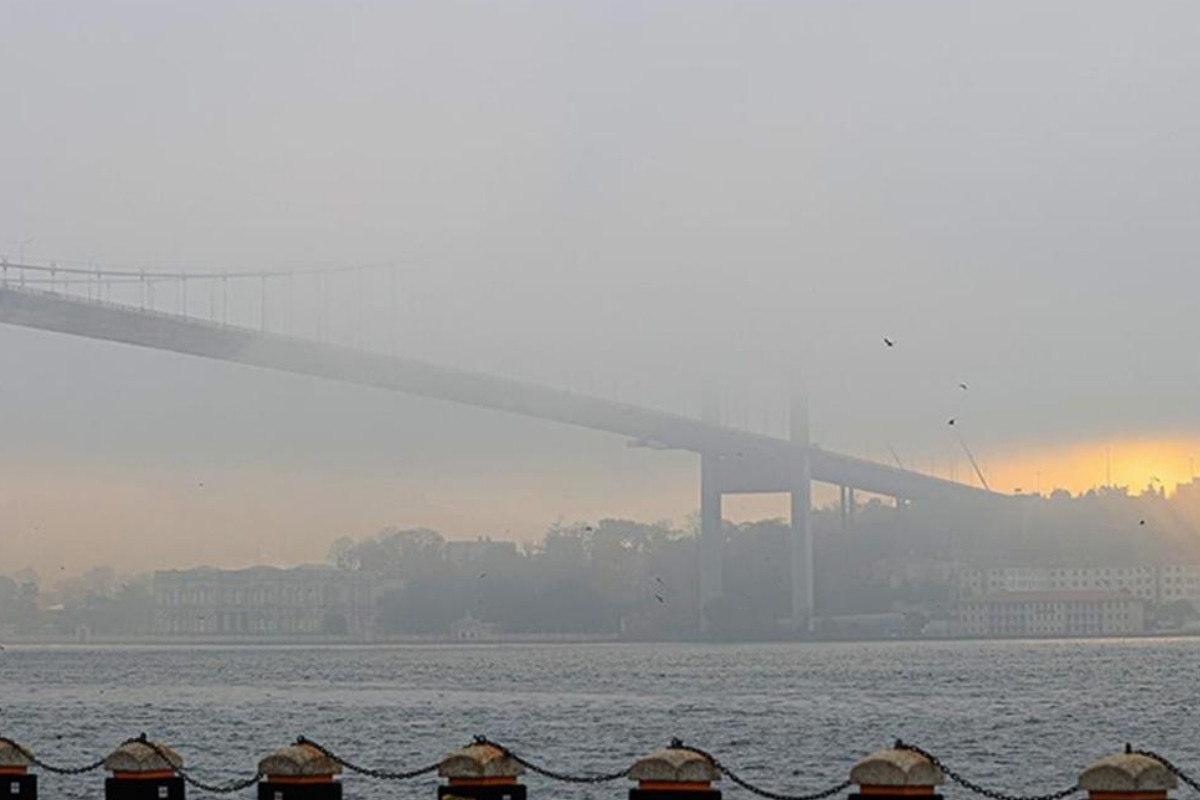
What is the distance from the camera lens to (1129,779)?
12078 mm

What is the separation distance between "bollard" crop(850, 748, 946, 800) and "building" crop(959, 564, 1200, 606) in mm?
119169

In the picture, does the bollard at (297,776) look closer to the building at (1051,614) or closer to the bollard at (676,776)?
the bollard at (676,776)

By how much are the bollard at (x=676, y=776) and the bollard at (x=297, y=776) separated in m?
1.90

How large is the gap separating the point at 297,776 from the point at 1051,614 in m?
126

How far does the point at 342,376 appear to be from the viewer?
7350 cm

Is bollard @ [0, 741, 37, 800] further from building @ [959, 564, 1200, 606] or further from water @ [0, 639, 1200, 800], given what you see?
building @ [959, 564, 1200, 606]

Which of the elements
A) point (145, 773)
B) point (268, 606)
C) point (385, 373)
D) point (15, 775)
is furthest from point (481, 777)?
point (268, 606)

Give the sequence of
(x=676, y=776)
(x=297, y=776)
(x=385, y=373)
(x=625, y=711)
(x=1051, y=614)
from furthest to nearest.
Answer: (x=1051, y=614)
(x=385, y=373)
(x=625, y=711)
(x=297, y=776)
(x=676, y=776)

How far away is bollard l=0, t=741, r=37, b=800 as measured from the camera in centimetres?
1545

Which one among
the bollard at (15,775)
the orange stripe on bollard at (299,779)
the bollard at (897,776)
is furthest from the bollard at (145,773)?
the bollard at (897,776)

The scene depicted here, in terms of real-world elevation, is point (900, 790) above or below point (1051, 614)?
below

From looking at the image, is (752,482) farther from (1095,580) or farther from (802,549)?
(1095,580)

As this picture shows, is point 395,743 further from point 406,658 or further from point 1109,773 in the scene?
point 406,658

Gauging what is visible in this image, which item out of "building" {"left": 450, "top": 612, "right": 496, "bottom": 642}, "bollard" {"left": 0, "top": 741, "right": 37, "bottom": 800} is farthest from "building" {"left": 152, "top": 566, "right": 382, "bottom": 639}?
"bollard" {"left": 0, "top": 741, "right": 37, "bottom": 800}
